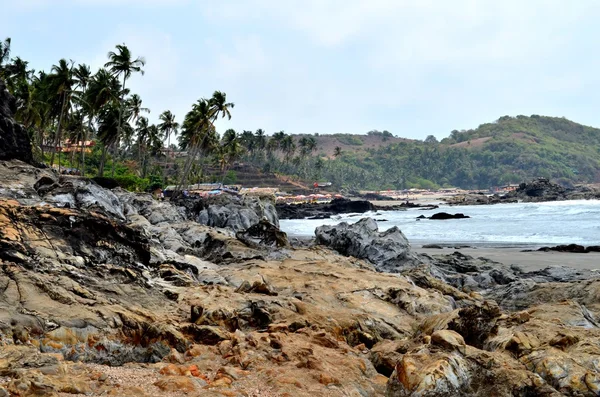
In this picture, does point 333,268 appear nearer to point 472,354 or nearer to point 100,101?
point 472,354

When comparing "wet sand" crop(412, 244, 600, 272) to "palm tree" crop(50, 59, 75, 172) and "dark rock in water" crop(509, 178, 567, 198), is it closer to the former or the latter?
"palm tree" crop(50, 59, 75, 172)

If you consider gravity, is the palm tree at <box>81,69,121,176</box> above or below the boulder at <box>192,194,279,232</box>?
above

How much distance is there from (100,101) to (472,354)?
42734 mm

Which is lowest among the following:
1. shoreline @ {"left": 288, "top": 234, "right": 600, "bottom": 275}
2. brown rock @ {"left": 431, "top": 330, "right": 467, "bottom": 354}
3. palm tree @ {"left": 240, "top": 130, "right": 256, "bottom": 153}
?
shoreline @ {"left": 288, "top": 234, "right": 600, "bottom": 275}

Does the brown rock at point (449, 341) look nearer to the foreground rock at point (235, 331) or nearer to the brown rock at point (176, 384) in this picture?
the foreground rock at point (235, 331)

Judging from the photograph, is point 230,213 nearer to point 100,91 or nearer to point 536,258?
point 100,91

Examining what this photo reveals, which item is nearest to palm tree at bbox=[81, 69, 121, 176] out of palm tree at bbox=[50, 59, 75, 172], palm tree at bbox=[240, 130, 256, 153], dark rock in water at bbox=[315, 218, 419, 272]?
palm tree at bbox=[50, 59, 75, 172]

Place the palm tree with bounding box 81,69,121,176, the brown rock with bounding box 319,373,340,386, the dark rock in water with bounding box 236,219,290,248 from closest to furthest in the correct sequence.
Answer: the brown rock with bounding box 319,373,340,386 < the dark rock in water with bounding box 236,219,290,248 < the palm tree with bounding box 81,69,121,176

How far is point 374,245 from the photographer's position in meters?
20.0

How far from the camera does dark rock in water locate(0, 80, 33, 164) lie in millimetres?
15547

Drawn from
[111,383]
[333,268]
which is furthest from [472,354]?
[333,268]

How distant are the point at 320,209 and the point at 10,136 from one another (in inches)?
2543

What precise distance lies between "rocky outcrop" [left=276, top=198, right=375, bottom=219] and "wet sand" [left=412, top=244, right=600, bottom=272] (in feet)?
135

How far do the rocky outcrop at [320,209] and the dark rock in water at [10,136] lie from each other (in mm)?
50275
